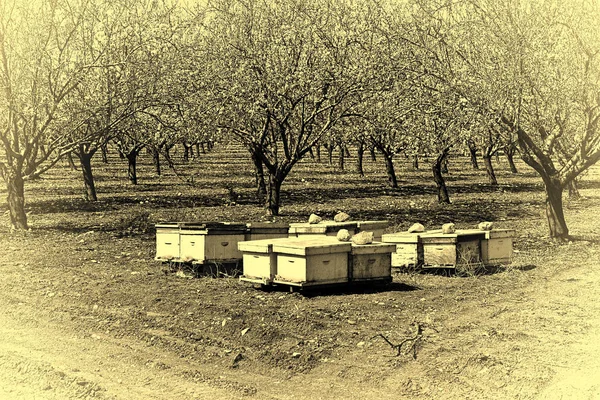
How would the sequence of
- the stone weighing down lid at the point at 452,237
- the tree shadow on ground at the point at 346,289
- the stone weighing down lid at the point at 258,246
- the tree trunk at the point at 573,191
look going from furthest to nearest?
the tree trunk at the point at 573,191 < the stone weighing down lid at the point at 452,237 < the stone weighing down lid at the point at 258,246 < the tree shadow on ground at the point at 346,289

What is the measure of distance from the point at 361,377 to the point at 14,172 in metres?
17.0


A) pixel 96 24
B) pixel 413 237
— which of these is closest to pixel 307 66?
pixel 96 24

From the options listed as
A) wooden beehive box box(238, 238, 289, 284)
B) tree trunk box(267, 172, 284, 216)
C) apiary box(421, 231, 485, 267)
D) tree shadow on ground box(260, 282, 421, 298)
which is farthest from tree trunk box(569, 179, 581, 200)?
wooden beehive box box(238, 238, 289, 284)

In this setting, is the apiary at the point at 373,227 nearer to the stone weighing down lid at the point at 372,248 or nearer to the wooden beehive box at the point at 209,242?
the stone weighing down lid at the point at 372,248

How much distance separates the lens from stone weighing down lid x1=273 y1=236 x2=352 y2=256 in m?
13.1

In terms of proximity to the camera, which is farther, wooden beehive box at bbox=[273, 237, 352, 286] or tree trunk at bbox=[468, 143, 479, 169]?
tree trunk at bbox=[468, 143, 479, 169]

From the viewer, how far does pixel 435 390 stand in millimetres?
9820

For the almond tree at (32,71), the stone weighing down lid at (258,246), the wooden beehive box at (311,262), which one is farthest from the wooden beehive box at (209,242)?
the almond tree at (32,71)

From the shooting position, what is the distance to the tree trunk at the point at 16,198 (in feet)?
77.1

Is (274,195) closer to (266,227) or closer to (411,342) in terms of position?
(266,227)

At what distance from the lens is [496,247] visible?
16.5 m

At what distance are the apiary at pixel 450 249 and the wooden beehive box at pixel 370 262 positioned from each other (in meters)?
1.86

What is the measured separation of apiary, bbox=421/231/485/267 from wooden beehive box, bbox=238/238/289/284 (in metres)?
3.70

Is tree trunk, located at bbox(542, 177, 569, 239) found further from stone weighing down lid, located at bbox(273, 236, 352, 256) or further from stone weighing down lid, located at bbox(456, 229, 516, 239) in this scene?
stone weighing down lid, located at bbox(273, 236, 352, 256)
